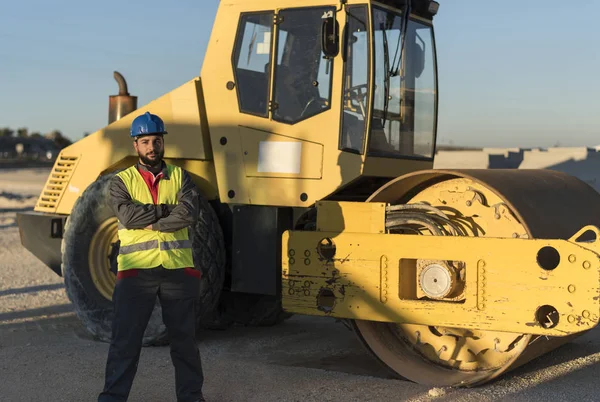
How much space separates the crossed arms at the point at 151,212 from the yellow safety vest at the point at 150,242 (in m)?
0.06

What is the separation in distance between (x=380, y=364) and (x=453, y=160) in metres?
12.6

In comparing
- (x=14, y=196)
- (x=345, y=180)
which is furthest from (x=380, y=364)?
(x=14, y=196)

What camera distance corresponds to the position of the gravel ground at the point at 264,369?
5.53 m

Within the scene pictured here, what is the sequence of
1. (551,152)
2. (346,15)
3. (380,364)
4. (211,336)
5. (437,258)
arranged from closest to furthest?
(437,258) < (380,364) < (346,15) < (211,336) < (551,152)

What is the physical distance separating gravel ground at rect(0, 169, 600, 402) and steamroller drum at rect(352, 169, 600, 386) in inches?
7.4

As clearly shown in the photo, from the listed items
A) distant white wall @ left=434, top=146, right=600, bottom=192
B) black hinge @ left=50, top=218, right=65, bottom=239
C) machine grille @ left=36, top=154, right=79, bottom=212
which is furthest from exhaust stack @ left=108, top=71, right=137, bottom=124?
distant white wall @ left=434, top=146, right=600, bottom=192

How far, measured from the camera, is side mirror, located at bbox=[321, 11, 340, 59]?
6344mm

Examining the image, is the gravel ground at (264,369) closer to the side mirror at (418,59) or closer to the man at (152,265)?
the man at (152,265)

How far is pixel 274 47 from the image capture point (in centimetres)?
679

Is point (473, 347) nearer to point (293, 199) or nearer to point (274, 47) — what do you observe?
point (293, 199)

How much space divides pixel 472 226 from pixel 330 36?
1.78 metres

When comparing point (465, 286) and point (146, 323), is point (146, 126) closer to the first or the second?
point (146, 323)

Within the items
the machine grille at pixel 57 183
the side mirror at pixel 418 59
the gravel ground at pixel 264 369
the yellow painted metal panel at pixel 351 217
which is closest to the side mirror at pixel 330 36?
the side mirror at pixel 418 59

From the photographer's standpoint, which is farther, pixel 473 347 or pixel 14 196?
pixel 14 196
